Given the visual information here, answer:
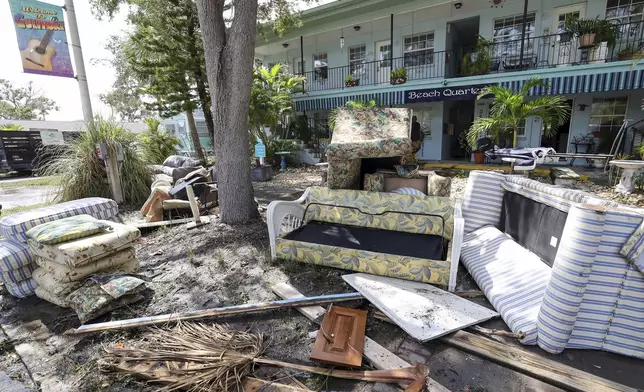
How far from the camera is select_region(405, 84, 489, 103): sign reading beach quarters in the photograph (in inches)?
399

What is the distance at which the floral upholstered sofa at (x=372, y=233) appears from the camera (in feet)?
9.38

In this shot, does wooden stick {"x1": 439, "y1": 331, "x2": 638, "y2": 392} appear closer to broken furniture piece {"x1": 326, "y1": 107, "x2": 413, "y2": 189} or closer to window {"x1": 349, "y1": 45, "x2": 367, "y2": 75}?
broken furniture piece {"x1": 326, "y1": 107, "x2": 413, "y2": 189}

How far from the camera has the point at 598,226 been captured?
1.84m

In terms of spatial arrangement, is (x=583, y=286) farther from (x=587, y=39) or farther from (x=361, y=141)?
(x=587, y=39)

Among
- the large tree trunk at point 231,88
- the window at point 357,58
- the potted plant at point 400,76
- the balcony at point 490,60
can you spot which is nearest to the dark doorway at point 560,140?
the balcony at point 490,60

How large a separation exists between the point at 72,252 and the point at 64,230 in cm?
29

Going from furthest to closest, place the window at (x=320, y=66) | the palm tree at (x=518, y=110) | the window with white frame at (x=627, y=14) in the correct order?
the window at (x=320, y=66), the window with white frame at (x=627, y=14), the palm tree at (x=518, y=110)

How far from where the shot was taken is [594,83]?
27.6 ft

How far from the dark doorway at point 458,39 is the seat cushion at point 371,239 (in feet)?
34.5

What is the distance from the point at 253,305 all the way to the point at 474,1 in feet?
40.1

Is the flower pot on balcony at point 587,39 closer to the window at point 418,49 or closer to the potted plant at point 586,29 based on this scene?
the potted plant at point 586,29

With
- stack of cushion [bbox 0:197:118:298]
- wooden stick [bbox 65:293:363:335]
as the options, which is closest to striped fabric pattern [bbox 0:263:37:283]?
stack of cushion [bbox 0:197:118:298]

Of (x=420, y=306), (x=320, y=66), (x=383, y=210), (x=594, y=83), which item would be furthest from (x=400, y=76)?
(x=420, y=306)

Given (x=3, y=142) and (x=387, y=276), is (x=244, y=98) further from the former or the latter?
(x=3, y=142)
